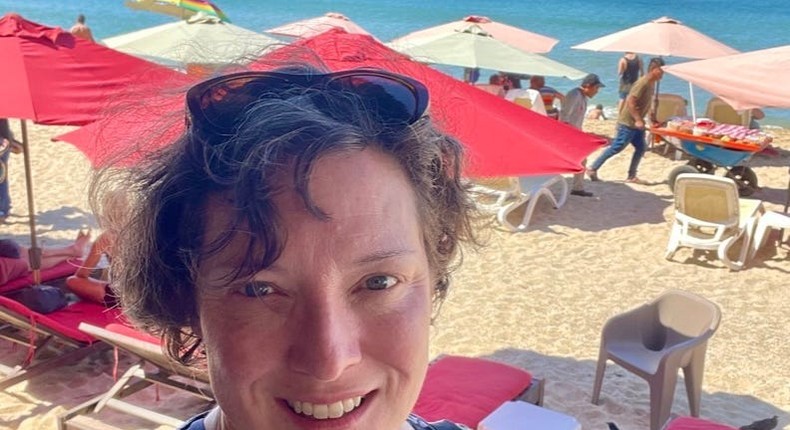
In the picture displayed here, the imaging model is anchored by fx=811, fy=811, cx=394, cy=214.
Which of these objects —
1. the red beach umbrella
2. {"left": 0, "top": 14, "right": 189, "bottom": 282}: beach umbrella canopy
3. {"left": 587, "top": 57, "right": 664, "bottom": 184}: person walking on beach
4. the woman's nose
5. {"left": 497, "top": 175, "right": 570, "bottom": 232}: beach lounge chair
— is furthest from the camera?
{"left": 587, "top": 57, "right": 664, "bottom": 184}: person walking on beach

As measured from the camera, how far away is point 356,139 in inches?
38.2

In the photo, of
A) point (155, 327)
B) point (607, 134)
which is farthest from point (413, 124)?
point (607, 134)

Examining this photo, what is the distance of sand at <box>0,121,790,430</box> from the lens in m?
5.09

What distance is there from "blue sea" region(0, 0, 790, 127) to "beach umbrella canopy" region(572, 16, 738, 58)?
2161 centimetres

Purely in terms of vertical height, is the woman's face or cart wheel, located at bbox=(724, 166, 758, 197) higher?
the woman's face

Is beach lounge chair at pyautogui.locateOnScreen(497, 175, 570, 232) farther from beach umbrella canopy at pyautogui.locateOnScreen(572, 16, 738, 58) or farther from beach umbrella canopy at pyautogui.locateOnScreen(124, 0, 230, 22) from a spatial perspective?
beach umbrella canopy at pyautogui.locateOnScreen(124, 0, 230, 22)

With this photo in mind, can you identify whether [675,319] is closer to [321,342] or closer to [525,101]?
[321,342]

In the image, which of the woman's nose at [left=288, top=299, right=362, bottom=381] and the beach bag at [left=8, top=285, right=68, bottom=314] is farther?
the beach bag at [left=8, top=285, right=68, bottom=314]

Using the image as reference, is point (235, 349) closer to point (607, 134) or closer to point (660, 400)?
point (660, 400)

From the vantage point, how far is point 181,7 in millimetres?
13305

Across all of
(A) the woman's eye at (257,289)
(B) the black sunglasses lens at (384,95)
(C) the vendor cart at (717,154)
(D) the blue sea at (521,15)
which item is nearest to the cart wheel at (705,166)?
(C) the vendor cart at (717,154)

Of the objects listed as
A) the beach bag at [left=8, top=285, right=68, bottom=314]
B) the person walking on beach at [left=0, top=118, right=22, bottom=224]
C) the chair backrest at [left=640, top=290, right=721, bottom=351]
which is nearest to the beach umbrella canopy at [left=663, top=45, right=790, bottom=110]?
the chair backrest at [left=640, top=290, right=721, bottom=351]

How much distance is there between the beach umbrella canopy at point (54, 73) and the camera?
4418mm

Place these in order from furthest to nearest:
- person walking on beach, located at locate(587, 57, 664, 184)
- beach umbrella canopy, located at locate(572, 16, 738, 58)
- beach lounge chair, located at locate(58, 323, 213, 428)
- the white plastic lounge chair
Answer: beach umbrella canopy, located at locate(572, 16, 738, 58), person walking on beach, located at locate(587, 57, 664, 184), the white plastic lounge chair, beach lounge chair, located at locate(58, 323, 213, 428)
